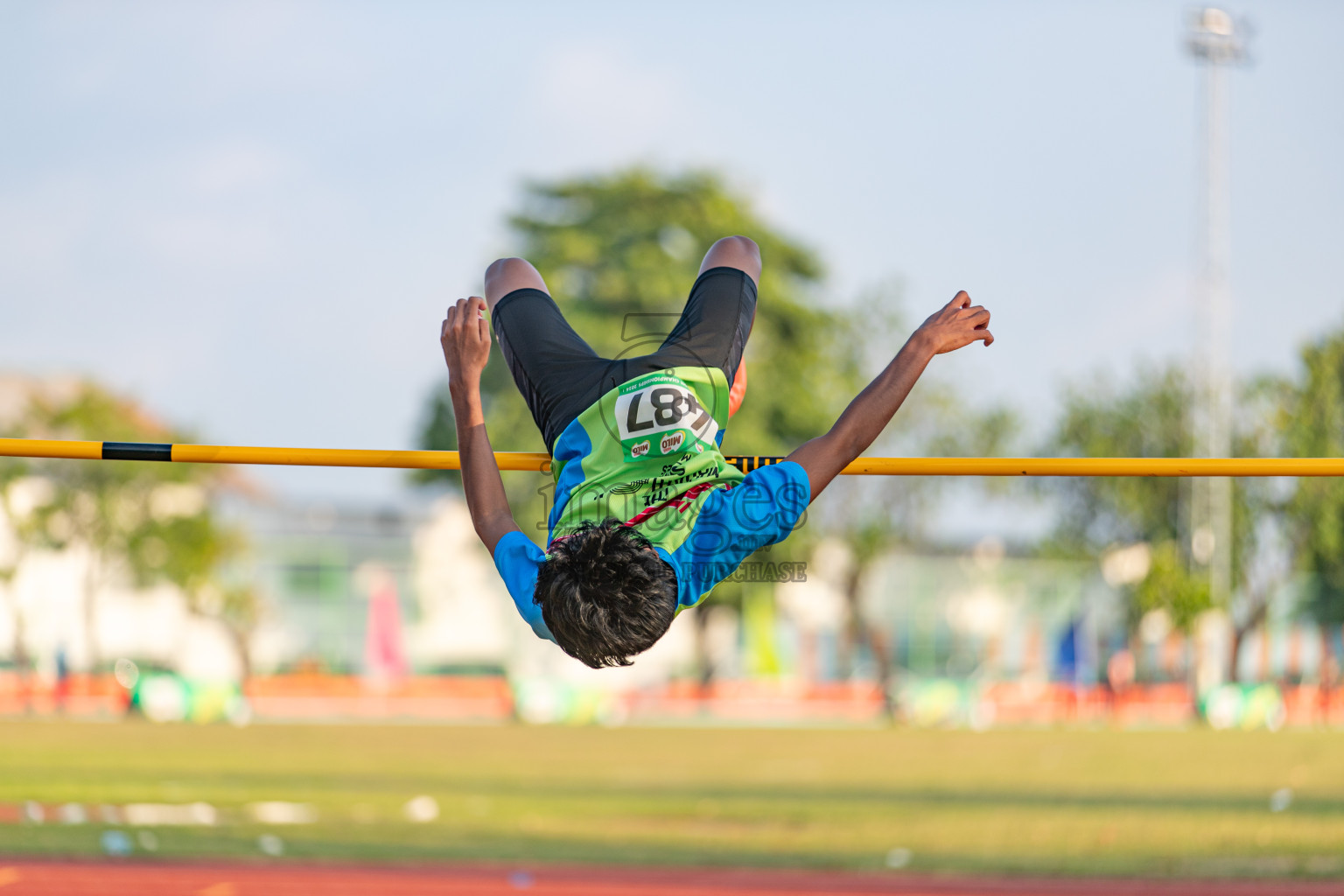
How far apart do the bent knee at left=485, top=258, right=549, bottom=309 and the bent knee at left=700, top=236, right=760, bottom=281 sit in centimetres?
57

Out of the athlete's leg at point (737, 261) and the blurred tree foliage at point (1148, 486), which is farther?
the blurred tree foliage at point (1148, 486)

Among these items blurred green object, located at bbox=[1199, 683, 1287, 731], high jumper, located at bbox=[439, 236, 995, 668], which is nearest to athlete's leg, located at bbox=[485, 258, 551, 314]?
high jumper, located at bbox=[439, 236, 995, 668]

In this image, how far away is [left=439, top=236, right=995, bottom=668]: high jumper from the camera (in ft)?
13.1

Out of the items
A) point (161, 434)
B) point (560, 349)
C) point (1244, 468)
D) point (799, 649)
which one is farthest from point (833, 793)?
point (799, 649)

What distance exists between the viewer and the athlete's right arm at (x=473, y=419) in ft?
14.4

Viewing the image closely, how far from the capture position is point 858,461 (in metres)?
5.54

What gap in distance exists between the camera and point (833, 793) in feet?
47.8

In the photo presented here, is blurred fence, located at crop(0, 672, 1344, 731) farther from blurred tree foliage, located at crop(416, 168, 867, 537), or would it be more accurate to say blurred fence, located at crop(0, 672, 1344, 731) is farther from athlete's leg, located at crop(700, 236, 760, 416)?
athlete's leg, located at crop(700, 236, 760, 416)

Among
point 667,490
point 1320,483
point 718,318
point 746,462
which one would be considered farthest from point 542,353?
point 1320,483

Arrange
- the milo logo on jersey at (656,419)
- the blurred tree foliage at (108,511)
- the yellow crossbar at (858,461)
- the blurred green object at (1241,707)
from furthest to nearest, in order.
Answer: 1. the blurred green object at (1241,707)
2. the blurred tree foliage at (108,511)
3. the yellow crossbar at (858,461)
4. the milo logo on jersey at (656,419)

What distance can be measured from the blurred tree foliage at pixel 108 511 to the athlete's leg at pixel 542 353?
29384mm

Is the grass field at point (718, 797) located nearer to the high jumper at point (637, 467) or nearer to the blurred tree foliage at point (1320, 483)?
the high jumper at point (637, 467)

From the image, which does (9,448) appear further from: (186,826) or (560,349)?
(186,826)

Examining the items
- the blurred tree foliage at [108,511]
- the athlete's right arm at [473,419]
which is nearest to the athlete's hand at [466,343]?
the athlete's right arm at [473,419]
